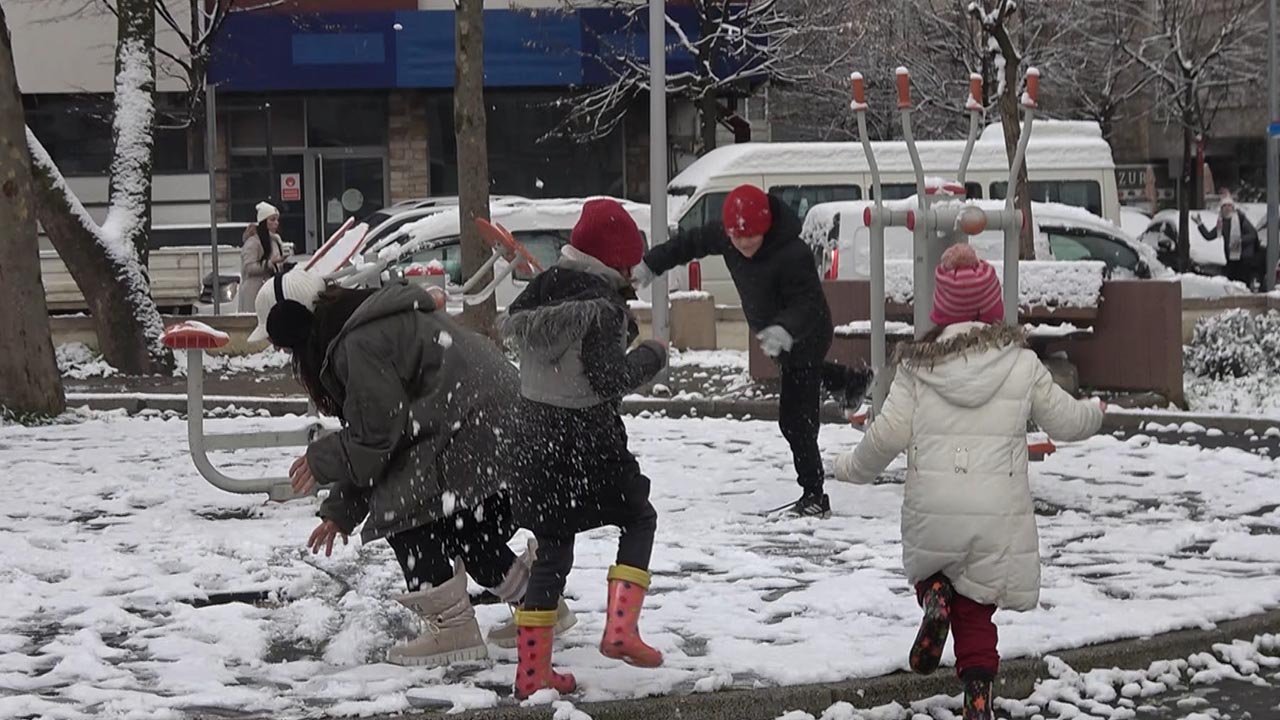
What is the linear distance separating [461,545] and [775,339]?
9.38 ft

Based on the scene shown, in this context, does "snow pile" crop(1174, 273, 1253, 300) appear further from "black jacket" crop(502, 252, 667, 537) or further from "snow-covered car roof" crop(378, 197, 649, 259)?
"black jacket" crop(502, 252, 667, 537)

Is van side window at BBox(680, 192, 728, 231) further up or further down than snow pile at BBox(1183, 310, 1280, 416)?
further up

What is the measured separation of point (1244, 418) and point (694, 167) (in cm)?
1123

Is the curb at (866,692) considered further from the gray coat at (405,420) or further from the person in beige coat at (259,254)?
the person in beige coat at (259,254)

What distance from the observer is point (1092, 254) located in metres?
18.7

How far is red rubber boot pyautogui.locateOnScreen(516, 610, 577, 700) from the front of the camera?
18.7 ft

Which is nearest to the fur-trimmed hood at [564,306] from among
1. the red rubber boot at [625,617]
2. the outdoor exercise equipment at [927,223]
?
the red rubber boot at [625,617]

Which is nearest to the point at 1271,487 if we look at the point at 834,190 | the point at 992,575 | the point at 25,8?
the point at 992,575

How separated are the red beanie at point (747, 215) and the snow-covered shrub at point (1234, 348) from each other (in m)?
7.30

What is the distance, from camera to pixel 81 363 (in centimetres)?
1689

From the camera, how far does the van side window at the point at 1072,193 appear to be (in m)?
22.9

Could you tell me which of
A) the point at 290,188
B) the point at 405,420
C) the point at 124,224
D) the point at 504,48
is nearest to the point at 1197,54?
the point at 504,48

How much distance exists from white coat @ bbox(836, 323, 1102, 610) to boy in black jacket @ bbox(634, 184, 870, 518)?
306 centimetres

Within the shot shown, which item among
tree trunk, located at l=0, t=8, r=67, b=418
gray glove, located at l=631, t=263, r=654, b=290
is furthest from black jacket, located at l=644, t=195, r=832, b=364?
tree trunk, located at l=0, t=8, r=67, b=418
